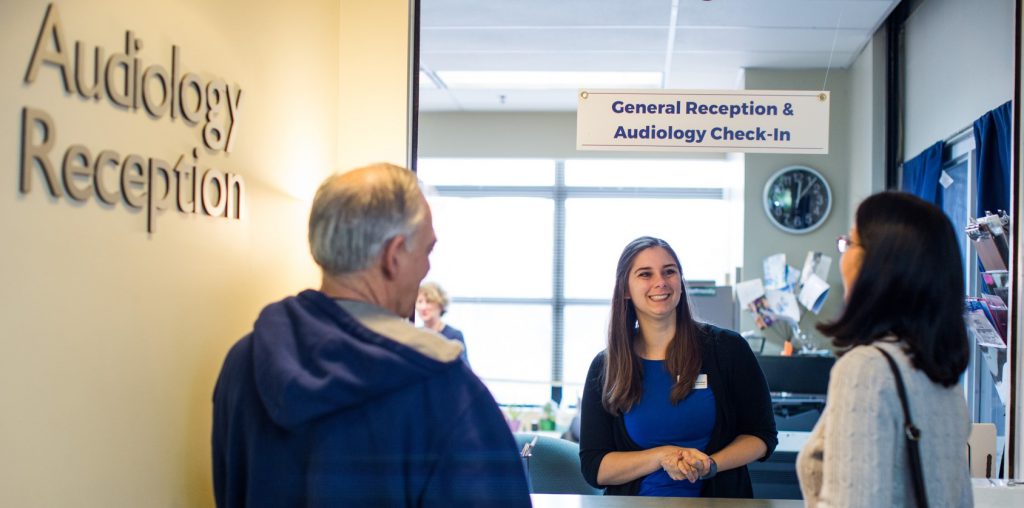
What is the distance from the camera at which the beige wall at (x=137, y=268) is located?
3.88ft

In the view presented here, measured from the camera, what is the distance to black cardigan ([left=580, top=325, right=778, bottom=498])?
2.30m

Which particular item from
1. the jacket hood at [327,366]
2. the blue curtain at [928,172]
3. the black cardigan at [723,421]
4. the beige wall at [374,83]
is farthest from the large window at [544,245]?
the jacket hood at [327,366]

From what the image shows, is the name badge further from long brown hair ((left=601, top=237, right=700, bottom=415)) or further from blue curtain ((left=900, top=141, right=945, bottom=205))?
blue curtain ((left=900, top=141, right=945, bottom=205))

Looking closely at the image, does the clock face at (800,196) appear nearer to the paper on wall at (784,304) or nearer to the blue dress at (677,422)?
the paper on wall at (784,304)

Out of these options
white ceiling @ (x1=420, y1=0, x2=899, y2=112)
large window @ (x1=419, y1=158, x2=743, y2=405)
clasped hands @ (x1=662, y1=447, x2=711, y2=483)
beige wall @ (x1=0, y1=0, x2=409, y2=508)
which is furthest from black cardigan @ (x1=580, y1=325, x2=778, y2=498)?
large window @ (x1=419, y1=158, x2=743, y2=405)

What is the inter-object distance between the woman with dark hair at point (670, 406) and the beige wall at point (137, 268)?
0.89 metres

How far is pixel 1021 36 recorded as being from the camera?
2.71 meters

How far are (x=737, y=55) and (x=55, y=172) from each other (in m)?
4.94

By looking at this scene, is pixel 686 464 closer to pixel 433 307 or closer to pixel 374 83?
pixel 374 83

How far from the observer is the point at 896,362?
50.6 inches

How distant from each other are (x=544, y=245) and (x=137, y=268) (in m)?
7.24

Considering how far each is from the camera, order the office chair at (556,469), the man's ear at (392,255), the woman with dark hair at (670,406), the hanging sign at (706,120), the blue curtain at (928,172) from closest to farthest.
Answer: the man's ear at (392,255), the woman with dark hair at (670,406), the hanging sign at (706,120), the office chair at (556,469), the blue curtain at (928,172)

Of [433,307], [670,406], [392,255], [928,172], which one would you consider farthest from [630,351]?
[433,307]

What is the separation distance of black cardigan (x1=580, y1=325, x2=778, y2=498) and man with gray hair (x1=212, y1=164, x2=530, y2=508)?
115 centimetres
